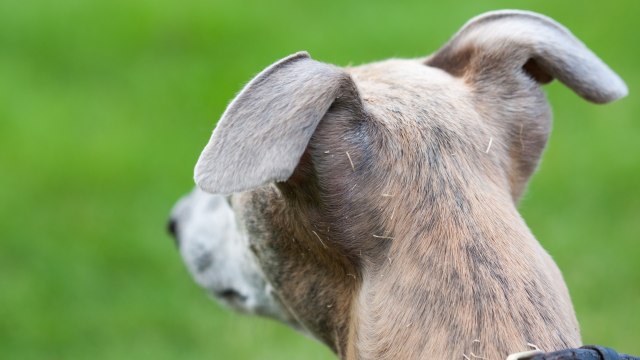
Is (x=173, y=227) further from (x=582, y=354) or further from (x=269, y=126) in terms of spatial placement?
(x=582, y=354)

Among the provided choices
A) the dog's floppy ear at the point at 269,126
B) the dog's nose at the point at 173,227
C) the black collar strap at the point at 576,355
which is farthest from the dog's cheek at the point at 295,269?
the dog's nose at the point at 173,227

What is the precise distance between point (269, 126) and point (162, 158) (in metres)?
5.32

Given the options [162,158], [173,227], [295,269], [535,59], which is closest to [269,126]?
[295,269]

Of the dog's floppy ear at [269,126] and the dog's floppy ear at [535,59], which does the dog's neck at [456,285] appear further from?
the dog's floppy ear at [535,59]

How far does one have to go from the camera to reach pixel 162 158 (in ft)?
25.3

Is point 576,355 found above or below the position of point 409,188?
below

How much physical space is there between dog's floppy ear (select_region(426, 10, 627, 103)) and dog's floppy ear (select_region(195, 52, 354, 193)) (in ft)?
2.14

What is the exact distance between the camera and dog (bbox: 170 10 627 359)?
2.53m

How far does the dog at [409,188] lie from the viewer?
253cm

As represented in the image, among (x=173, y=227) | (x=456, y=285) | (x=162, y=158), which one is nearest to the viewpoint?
(x=456, y=285)

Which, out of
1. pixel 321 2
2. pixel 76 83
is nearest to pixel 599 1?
pixel 321 2

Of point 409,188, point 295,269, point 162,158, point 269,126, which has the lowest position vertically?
point 162,158

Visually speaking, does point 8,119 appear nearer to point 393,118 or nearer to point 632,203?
point 632,203

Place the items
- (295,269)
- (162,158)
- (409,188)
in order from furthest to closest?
(162,158), (295,269), (409,188)
